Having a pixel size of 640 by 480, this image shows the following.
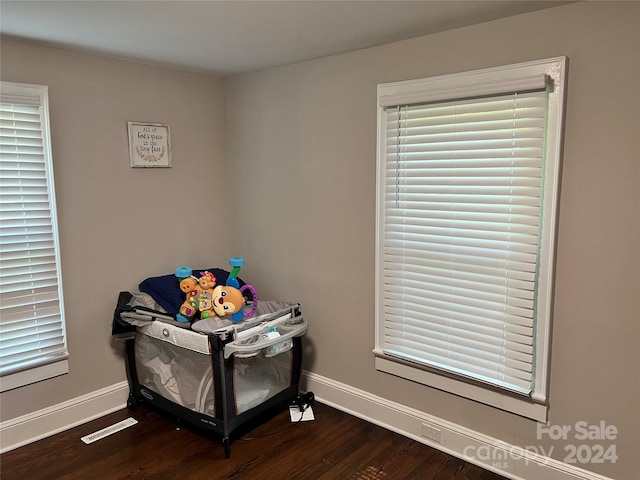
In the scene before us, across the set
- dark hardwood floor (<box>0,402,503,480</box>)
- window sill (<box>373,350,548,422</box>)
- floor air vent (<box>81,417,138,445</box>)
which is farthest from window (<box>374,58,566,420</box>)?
floor air vent (<box>81,417,138,445</box>)

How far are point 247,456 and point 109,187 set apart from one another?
5.93ft

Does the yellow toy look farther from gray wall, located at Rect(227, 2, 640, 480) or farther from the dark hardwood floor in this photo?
the dark hardwood floor

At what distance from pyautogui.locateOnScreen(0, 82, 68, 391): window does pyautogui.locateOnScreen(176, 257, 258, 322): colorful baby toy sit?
75 cm

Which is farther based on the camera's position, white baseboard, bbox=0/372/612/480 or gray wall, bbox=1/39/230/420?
gray wall, bbox=1/39/230/420

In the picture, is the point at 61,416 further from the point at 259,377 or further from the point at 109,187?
the point at 109,187

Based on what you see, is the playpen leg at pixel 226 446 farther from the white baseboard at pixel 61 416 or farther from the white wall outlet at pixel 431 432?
the white wall outlet at pixel 431 432

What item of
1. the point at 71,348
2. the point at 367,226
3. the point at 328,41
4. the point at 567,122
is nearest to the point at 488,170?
the point at 567,122

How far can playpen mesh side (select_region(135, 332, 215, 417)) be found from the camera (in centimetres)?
263

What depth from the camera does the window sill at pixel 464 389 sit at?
226 cm

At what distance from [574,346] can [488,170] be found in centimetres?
90

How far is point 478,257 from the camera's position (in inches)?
92.5

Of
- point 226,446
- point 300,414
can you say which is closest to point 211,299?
point 226,446

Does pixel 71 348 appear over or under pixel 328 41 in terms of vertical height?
under

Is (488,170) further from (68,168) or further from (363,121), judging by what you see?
(68,168)
